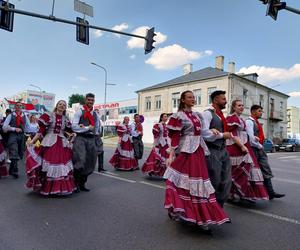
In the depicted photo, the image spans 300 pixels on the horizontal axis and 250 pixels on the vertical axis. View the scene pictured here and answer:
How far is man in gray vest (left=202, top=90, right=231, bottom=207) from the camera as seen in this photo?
416 cm

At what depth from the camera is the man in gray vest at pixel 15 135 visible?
26.5ft


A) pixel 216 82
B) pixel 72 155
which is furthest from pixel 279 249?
pixel 216 82

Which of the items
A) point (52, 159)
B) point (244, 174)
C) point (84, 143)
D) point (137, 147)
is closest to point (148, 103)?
point (137, 147)

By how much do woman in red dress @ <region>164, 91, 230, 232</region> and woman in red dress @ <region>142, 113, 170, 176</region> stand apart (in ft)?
12.7

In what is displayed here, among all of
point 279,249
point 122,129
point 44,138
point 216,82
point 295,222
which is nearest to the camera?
point 279,249

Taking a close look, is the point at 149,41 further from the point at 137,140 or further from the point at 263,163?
the point at 263,163

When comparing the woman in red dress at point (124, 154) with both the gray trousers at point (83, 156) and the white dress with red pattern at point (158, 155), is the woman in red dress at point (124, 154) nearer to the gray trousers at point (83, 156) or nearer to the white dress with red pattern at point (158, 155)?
the white dress with red pattern at point (158, 155)

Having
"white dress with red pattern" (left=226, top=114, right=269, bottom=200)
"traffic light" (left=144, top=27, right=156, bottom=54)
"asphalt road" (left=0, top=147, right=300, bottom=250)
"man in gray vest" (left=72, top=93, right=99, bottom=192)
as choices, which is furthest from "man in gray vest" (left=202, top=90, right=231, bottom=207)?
"traffic light" (left=144, top=27, right=156, bottom=54)

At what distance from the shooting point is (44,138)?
243 inches

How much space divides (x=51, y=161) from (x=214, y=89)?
96.9ft

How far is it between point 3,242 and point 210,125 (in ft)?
9.74

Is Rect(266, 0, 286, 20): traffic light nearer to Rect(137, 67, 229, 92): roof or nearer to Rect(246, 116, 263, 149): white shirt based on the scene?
Rect(246, 116, 263, 149): white shirt

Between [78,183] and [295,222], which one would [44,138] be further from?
[295,222]

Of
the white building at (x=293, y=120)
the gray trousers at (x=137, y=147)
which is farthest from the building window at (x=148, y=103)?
the white building at (x=293, y=120)
